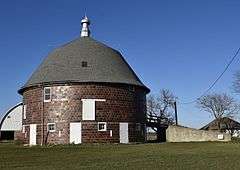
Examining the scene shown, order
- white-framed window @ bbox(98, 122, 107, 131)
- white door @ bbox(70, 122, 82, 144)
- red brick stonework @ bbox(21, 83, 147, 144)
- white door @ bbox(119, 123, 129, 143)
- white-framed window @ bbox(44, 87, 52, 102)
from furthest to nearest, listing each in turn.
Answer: white-framed window @ bbox(44, 87, 52, 102) < white door @ bbox(119, 123, 129, 143) < white-framed window @ bbox(98, 122, 107, 131) < red brick stonework @ bbox(21, 83, 147, 144) < white door @ bbox(70, 122, 82, 144)

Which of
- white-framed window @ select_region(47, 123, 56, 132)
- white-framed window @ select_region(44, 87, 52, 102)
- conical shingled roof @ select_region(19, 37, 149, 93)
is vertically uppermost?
conical shingled roof @ select_region(19, 37, 149, 93)

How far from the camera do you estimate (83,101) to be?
140 ft

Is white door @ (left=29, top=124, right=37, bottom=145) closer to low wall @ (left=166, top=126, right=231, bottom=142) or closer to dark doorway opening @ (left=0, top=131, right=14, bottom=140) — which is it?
low wall @ (left=166, top=126, right=231, bottom=142)

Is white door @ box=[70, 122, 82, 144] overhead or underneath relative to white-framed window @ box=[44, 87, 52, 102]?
underneath

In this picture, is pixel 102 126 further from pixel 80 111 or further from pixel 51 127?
pixel 51 127

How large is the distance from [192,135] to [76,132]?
15.5 metres

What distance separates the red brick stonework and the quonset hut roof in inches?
32.6

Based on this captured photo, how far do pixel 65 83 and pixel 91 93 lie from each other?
297cm

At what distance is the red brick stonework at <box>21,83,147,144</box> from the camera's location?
42312 mm

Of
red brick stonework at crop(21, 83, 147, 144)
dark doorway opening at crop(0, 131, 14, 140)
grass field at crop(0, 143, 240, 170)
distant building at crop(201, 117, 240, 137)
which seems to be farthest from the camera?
distant building at crop(201, 117, 240, 137)

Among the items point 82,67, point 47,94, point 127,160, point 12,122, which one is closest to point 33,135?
point 47,94

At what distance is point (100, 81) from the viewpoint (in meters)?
43.1

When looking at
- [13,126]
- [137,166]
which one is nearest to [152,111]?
[13,126]

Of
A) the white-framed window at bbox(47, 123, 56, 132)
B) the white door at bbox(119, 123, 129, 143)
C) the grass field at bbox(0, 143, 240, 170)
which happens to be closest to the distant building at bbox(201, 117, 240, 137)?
the white door at bbox(119, 123, 129, 143)
